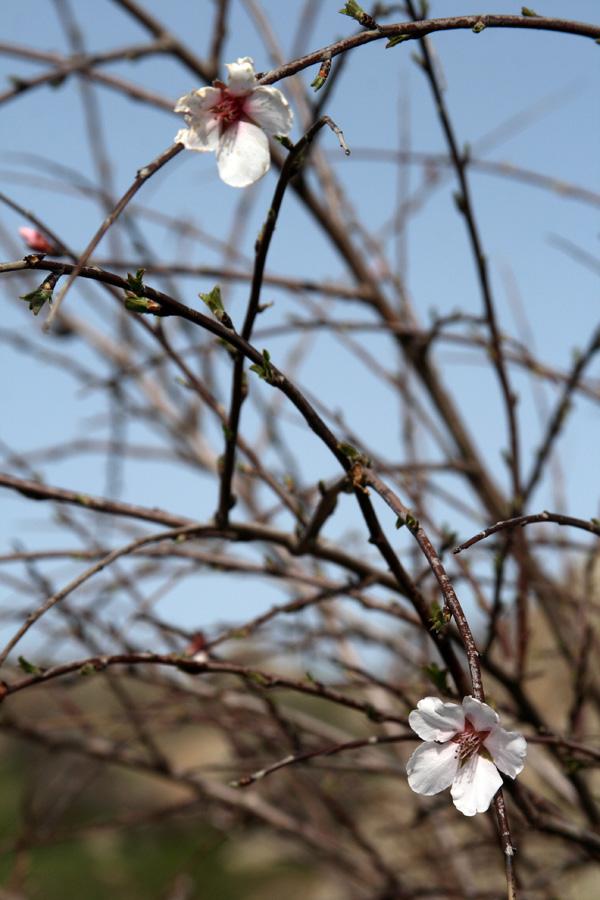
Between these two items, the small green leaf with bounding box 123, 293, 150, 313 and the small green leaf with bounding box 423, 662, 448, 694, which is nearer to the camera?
the small green leaf with bounding box 123, 293, 150, 313

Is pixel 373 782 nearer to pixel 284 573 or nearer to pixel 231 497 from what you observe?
pixel 284 573

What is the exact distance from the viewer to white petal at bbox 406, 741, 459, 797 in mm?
729

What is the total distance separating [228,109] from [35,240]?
0.59m

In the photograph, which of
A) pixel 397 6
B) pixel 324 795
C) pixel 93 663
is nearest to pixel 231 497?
pixel 93 663

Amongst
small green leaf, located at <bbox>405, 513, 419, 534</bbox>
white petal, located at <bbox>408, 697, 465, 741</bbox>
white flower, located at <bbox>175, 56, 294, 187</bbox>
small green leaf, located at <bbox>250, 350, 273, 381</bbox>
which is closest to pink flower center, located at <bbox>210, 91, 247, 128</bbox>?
white flower, located at <bbox>175, 56, 294, 187</bbox>

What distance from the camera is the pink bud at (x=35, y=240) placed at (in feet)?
4.28

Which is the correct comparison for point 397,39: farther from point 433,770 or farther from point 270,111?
point 433,770

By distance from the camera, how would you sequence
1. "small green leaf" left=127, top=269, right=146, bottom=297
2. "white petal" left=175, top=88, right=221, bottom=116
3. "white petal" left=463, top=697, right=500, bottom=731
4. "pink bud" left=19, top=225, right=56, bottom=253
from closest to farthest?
"white petal" left=463, top=697, right=500, bottom=731
"small green leaf" left=127, top=269, right=146, bottom=297
"white petal" left=175, top=88, right=221, bottom=116
"pink bud" left=19, top=225, right=56, bottom=253

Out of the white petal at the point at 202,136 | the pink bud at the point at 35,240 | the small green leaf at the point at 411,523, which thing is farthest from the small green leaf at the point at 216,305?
the pink bud at the point at 35,240

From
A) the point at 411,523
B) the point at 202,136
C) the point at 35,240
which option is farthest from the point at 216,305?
the point at 35,240

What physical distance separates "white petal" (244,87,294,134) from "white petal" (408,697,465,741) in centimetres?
62

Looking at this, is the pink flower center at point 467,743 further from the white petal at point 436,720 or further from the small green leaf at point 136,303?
the small green leaf at point 136,303

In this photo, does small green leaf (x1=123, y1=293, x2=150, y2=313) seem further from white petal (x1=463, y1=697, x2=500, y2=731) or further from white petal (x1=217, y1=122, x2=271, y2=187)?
white petal (x1=463, y1=697, x2=500, y2=731)

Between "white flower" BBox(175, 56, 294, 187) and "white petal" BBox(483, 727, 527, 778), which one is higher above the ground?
"white flower" BBox(175, 56, 294, 187)
